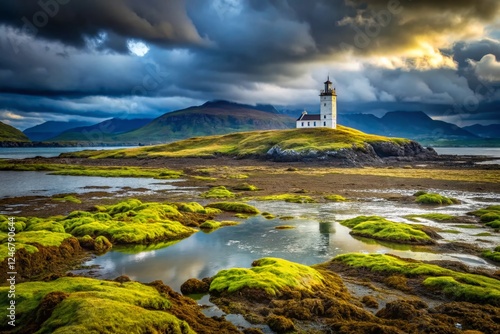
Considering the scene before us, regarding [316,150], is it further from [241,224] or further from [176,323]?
[176,323]

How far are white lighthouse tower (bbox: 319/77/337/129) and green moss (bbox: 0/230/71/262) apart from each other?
554 feet

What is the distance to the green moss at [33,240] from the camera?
28244 millimetres

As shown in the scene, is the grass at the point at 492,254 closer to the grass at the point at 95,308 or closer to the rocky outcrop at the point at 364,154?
the grass at the point at 95,308

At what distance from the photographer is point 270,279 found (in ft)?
75.0

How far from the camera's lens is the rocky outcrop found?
13862 centimetres

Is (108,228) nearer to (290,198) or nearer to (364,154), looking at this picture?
(290,198)

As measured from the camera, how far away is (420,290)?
22.9 m

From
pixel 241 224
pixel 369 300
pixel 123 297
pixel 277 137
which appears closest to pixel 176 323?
pixel 123 297

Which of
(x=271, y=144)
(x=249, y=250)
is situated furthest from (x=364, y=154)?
(x=249, y=250)

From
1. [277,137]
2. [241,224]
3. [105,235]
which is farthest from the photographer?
[277,137]

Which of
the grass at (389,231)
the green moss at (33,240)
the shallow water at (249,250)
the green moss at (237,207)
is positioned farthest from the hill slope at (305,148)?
the green moss at (33,240)

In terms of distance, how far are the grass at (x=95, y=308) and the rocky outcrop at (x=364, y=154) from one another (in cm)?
11970

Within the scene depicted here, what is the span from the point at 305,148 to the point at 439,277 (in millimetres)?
124306

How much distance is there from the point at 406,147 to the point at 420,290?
512 ft
